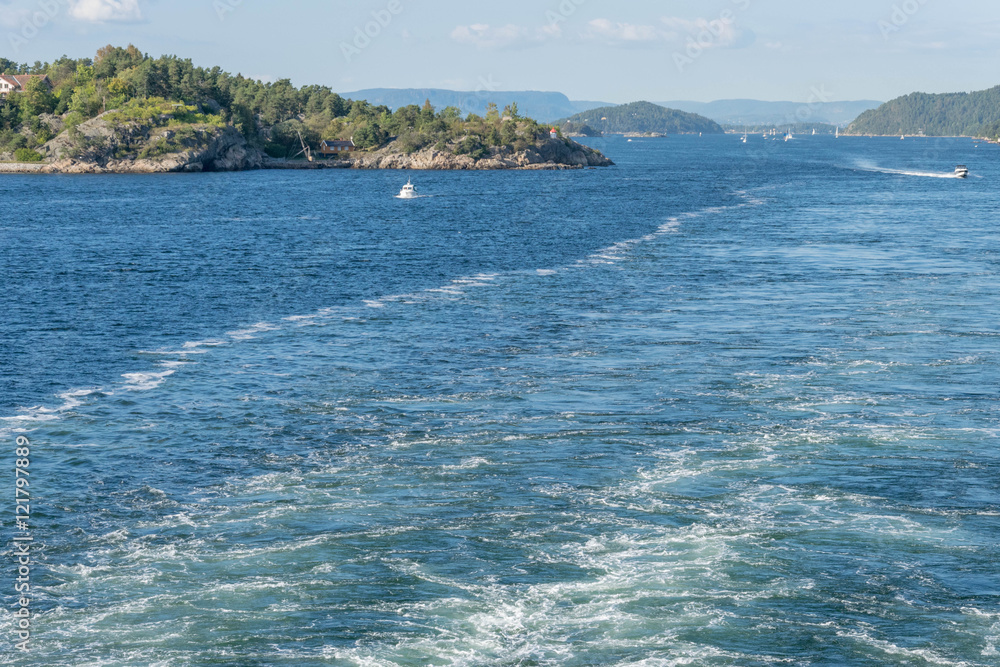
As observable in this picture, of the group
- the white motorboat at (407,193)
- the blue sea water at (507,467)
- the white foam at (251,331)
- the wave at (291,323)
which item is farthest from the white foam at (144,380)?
the white motorboat at (407,193)

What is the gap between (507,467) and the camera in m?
42.2

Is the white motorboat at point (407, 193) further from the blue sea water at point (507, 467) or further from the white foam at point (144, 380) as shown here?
the white foam at point (144, 380)

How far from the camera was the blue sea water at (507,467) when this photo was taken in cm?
2975

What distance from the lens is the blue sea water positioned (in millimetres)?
29750

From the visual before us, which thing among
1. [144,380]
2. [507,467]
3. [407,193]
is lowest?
[507,467]

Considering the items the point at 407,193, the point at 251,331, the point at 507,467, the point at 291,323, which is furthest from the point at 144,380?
the point at 407,193

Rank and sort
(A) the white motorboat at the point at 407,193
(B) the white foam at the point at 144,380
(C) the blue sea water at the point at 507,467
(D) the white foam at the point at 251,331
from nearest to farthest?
(C) the blue sea water at the point at 507,467
(B) the white foam at the point at 144,380
(D) the white foam at the point at 251,331
(A) the white motorboat at the point at 407,193

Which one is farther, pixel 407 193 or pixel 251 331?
pixel 407 193

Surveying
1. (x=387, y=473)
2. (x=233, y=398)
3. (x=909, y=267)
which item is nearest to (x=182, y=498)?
(x=387, y=473)

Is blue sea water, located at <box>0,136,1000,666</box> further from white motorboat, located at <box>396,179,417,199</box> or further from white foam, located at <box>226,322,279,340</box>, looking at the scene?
white motorboat, located at <box>396,179,417,199</box>

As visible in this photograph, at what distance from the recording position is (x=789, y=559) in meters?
33.9

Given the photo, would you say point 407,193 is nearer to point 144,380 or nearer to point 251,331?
point 251,331

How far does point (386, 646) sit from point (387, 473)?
43.6ft

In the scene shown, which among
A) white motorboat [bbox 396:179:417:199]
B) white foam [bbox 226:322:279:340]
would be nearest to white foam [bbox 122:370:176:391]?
white foam [bbox 226:322:279:340]
